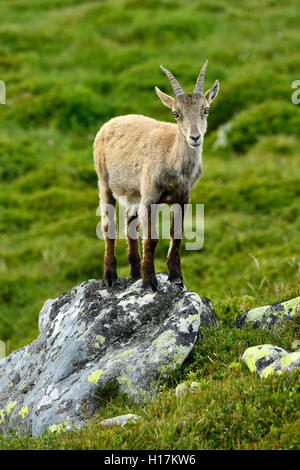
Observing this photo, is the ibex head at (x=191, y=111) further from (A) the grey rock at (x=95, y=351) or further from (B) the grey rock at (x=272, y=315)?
(B) the grey rock at (x=272, y=315)

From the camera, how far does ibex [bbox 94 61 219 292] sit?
846 cm

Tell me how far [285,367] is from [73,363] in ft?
9.55

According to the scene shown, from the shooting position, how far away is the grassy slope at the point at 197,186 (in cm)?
649

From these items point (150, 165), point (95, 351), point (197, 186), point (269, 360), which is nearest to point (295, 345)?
point (269, 360)

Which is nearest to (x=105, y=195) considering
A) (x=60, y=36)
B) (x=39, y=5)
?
(x=60, y=36)

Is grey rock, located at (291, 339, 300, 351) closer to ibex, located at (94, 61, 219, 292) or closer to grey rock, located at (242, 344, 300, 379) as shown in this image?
grey rock, located at (242, 344, 300, 379)

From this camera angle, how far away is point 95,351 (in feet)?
26.9

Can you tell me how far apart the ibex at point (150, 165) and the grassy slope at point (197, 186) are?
1.86m

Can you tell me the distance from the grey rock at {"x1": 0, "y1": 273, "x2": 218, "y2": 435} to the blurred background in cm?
191

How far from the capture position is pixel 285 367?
22.3ft

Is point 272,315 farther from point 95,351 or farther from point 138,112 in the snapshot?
point 138,112

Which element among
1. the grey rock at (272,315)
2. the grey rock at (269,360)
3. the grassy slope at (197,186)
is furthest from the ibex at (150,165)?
the grey rock at (269,360)

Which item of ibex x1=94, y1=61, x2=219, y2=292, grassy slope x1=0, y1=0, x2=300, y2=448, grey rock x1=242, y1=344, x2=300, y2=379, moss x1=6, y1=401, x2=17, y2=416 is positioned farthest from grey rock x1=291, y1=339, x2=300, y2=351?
moss x1=6, y1=401, x2=17, y2=416

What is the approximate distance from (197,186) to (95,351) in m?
12.7
